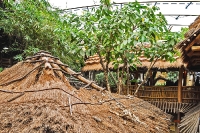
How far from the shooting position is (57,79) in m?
2.18

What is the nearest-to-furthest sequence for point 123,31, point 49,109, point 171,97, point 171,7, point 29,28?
point 49,109 → point 123,31 → point 29,28 → point 171,97 → point 171,7

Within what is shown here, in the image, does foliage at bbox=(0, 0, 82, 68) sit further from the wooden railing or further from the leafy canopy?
the wooden railing

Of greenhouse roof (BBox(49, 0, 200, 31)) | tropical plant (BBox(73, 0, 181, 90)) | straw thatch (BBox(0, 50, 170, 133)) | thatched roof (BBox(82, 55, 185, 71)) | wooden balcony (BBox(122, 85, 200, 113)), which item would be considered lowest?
wooden balcony (BBox(122, 85, 200, 113))

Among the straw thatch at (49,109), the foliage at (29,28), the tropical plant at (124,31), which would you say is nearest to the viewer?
the straw thatch at (49,109)

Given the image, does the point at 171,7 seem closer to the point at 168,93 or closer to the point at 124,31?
the point at 168,93

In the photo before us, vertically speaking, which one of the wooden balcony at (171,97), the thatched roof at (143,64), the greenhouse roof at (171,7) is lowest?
the wooden balcony at (171,97)

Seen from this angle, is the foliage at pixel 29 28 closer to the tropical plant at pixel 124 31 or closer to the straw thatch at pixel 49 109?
the tropical plant at pixel 124 31

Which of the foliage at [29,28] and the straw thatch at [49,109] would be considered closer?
the straw thatch at [49,109]

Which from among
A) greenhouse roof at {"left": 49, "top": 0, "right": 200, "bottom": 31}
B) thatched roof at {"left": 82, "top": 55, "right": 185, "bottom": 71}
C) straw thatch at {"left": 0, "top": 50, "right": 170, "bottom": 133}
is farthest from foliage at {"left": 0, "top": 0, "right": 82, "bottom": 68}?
straw thatch at {"left": 0, "top": 50, "right": 170, "bottom": 133}

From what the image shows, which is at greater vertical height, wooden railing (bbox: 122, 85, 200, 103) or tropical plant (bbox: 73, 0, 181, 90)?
tropical plant (bbox: 73, 0, 181, 90)

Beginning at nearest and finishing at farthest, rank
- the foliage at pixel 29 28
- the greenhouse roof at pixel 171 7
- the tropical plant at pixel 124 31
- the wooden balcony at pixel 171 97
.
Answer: the tropical plant at pixel 124 31, the foliage at pixel 29 28, the wooden balcony at pixel 171 97, the greenhouse roof at pixel 171 7

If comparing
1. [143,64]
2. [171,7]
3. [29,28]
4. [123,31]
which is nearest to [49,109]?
[123,31]

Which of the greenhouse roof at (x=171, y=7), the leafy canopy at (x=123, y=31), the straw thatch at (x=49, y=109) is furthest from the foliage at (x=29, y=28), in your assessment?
the straw thatch at (x=49, y=109)

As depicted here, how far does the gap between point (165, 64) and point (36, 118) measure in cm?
883
